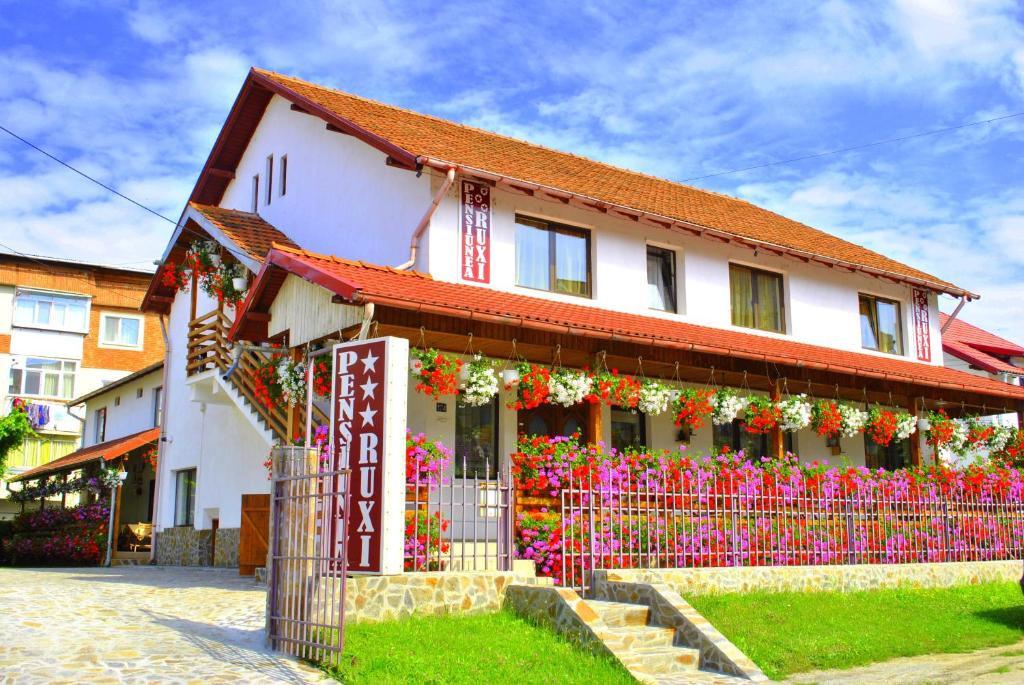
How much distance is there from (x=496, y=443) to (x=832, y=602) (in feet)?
19.3

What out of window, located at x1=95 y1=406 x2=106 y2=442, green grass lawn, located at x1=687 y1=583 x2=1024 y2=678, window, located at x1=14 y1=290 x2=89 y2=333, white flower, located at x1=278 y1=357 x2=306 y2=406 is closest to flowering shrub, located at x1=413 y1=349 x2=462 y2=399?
white flower, located at x1=278 y1=357 x2=306 y2=406

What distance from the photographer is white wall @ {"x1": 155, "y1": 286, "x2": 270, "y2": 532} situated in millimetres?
18859

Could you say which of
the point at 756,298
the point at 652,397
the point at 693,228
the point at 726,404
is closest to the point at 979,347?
the point at 756,298

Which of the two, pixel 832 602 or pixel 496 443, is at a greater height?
pixel 496 443

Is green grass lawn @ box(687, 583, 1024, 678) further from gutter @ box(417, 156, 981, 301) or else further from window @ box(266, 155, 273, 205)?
window @ box(266, 155, 273, 205)

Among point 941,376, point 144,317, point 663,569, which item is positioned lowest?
point 663,569

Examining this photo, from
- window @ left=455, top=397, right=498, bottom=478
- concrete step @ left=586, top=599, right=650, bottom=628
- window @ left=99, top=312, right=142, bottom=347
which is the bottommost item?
concrete step @ left=586, top=599, right=650, bottom=628

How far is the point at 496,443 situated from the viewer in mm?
16203

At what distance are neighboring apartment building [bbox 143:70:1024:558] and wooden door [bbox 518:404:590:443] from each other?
0.04 metres

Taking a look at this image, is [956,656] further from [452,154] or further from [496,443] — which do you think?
[452,154]

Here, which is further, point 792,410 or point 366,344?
point 792,410

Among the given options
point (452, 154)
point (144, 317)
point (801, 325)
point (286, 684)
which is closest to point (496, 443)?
point (452, 154)

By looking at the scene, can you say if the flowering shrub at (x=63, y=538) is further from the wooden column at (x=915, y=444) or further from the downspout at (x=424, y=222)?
the wooden column at (x=915, y=444)

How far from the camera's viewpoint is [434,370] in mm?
12602
